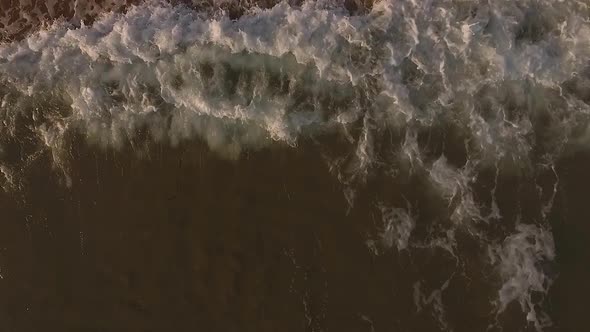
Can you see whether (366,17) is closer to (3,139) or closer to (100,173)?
(100,173)

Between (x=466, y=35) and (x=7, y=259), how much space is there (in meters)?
9.92

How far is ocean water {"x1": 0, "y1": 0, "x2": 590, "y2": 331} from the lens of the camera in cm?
937

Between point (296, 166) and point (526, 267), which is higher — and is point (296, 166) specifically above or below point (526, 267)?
above

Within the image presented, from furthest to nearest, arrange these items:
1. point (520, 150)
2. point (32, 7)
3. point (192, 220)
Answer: point (32, 7) < point (192, 220) < point (520, 150)

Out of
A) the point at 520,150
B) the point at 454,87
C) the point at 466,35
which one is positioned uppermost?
the point at 466,35

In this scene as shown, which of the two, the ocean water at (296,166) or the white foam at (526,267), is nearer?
the white foam at (526,267)

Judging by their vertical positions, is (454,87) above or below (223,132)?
above

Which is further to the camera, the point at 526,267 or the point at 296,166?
the point at 296,166

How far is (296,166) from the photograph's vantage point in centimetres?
984

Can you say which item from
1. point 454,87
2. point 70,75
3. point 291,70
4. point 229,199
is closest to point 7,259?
point 70,75

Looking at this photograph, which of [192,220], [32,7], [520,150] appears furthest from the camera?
[32,7]

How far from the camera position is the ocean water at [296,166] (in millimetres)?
9367

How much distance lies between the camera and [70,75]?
1048 cm

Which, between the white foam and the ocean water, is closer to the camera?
the white foam
